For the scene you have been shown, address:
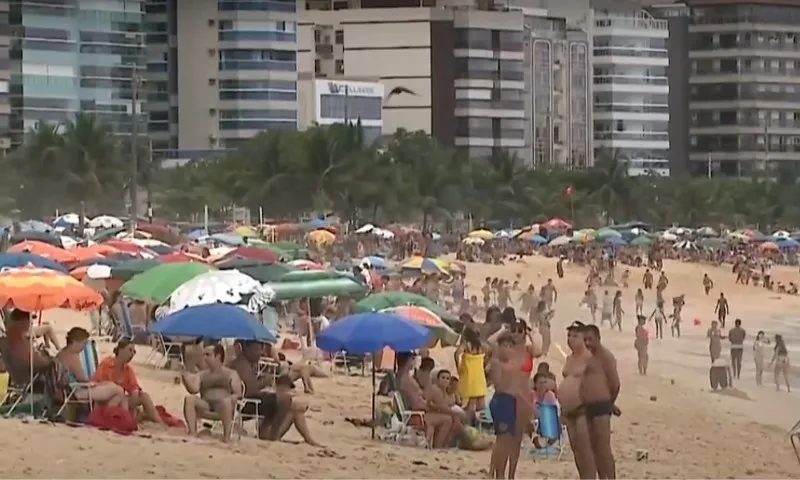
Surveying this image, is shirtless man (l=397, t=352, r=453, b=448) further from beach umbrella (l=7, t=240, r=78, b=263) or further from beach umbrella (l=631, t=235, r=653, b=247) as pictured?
beach umbrella (l=631, t=235, r=653, b=247)

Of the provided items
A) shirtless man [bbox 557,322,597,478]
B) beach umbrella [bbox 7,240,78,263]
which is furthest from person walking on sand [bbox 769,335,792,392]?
shirtless man [bbox 557,322,597,478]

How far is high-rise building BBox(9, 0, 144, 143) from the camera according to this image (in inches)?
3219

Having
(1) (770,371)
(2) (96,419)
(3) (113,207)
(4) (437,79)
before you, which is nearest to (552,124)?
(4) (437,79)

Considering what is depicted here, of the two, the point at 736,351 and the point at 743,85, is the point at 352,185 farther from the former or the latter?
the point at 743,85

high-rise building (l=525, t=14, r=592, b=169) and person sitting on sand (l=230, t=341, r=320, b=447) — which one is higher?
high-rise building (l=525, t=14, r=592, b=169)

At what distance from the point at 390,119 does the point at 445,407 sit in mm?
80324

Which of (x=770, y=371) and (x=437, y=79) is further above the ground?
(x=437, y=79)

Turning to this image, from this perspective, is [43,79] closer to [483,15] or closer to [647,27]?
[483,15]

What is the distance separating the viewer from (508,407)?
36.9 ft

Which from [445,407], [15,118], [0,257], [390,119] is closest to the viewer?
[445,407]

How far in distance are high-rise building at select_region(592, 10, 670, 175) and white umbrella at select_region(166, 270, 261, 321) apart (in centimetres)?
8734

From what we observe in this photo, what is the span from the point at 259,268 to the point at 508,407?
12.5 metres

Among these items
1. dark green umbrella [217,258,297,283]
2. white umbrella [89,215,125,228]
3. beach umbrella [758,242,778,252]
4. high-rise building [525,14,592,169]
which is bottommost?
beach umbrella [758,242,778,252]

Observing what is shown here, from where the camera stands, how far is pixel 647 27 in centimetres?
10750
